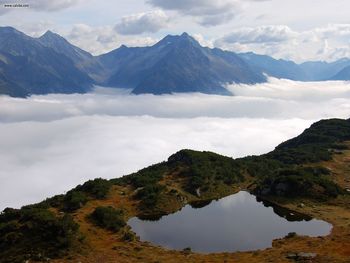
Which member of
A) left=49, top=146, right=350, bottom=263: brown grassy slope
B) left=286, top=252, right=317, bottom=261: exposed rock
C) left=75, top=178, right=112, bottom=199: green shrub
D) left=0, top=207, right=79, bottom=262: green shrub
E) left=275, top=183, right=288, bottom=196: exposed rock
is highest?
left=75, top=178, right=112, bottom=199: green shrub

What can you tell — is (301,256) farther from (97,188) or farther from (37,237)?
(97,188)

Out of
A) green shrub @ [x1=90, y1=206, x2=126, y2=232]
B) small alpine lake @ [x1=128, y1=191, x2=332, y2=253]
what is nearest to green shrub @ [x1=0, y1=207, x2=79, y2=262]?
green shrub @ [x1=90, y1=206, x2=126, y2=232]

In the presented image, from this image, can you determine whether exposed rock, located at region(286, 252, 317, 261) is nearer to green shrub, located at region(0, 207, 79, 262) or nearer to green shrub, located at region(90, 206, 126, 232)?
green shrub, located at region(90, 206, 126, 232)

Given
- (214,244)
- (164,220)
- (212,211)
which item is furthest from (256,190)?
(214,244)

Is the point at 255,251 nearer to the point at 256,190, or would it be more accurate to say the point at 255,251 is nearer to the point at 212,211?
the point at 212,211

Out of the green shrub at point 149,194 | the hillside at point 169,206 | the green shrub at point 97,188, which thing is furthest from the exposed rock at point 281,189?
the green shrub at point 97,188

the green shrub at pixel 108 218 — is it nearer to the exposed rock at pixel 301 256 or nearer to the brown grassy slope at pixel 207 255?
the brown grassy slope at pixel 207 255
